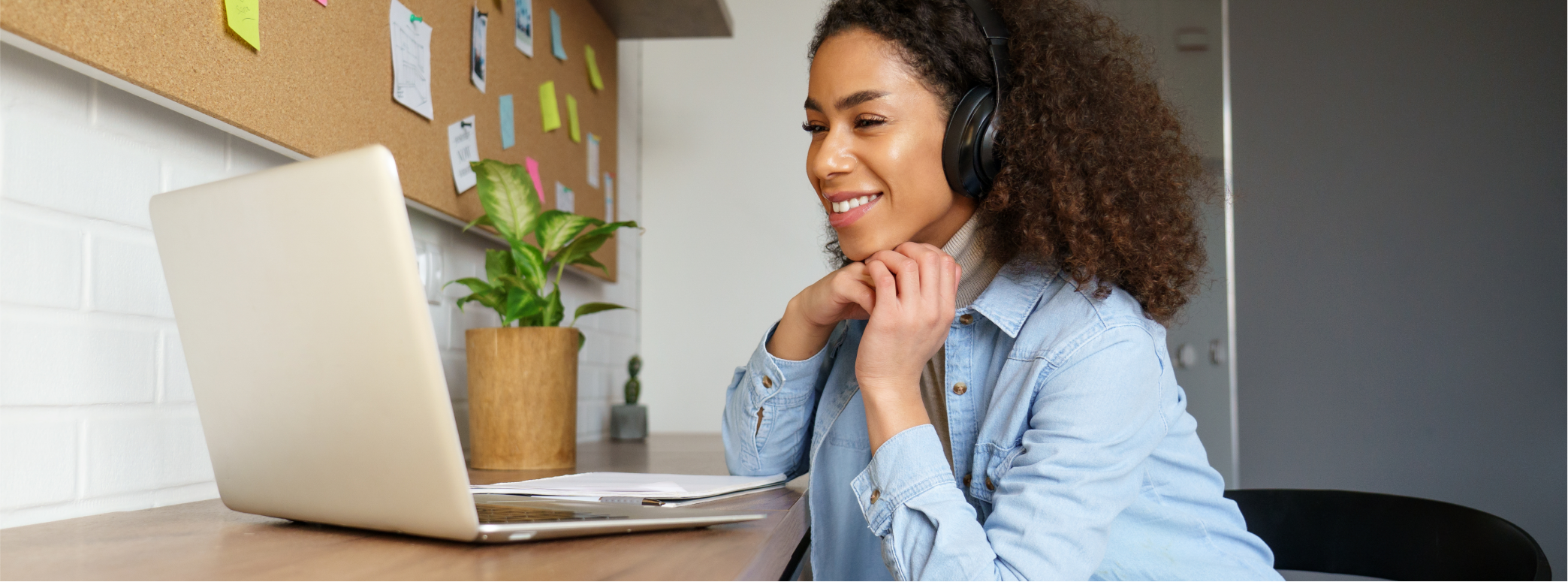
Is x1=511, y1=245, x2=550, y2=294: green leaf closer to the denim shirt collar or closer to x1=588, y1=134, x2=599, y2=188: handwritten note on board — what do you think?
the denim shirt collar

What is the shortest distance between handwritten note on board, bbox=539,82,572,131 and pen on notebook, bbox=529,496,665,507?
1119 mm

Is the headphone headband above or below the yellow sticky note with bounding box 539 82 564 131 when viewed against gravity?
below

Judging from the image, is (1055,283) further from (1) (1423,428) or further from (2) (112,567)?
(1) (1423,428)

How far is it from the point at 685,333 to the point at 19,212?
1.70m

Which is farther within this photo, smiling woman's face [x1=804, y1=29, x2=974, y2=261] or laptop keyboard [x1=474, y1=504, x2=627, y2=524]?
smiling woman's face [x1=804, y1=29, x2=974, y2=261]

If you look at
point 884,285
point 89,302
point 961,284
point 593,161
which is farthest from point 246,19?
point 593,161

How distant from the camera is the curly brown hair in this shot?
89 cm

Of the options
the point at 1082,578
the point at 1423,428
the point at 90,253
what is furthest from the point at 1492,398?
the point at 90,253

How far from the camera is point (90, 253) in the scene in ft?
2.55

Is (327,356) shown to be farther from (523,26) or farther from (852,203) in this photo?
(523,26)

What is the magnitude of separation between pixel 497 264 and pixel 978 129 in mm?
730

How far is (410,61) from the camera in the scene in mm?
1214

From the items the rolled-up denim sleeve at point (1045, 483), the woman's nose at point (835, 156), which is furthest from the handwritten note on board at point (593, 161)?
the rolled-up denim sleeve at point (1045, 483)

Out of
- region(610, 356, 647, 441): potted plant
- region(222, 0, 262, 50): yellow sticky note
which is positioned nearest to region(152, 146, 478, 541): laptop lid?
region(222, 0, 262, 50): yellow sticky note
